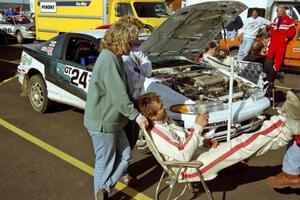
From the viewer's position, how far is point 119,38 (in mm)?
2918

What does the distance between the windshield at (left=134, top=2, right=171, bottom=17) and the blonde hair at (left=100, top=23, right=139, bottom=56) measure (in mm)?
10699

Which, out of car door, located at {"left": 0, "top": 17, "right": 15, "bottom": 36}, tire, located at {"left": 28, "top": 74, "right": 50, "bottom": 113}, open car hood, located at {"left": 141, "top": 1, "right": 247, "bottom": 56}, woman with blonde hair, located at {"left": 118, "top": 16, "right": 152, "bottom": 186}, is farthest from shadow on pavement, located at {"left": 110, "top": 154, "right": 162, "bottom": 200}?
car door, located at {"left": 0, "top": 17, "right": 15, "bottom": 36}

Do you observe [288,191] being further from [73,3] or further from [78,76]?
[73,3]

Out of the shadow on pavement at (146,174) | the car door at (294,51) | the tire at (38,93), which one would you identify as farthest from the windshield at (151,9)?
the shadow on pavement at (146,174)

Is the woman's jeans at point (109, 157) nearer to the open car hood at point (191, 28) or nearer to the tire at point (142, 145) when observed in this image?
the tire at point (142, 145)

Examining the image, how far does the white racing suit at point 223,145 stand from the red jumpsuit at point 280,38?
5408 millimetres

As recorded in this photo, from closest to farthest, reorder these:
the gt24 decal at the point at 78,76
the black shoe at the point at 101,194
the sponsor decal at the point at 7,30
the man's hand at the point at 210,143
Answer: the black shoe at the point at 101,194 < the man's hand at the point at 210,143 < the gt24 decal at the point at 78,76 < the sponsor decal at the point at 7,30

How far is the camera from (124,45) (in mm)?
2922

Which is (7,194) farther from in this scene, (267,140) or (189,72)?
(189,72)

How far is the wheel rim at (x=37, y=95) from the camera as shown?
6090 millimetres

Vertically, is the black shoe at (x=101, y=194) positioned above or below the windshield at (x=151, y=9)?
below

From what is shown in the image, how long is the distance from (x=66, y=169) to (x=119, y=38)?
192 cm

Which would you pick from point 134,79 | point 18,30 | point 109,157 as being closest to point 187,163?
point 109,157

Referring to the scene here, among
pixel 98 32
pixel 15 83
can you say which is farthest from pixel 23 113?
pixel 15 83
